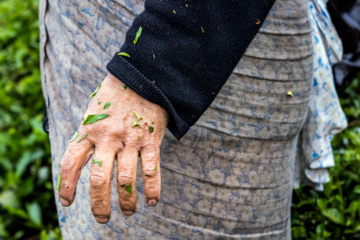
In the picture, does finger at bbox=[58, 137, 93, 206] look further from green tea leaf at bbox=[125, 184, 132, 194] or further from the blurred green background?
the blurred green background

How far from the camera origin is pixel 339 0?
1902 millimetres

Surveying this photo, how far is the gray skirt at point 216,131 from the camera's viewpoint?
1.12 m

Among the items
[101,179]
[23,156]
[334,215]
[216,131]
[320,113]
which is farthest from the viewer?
[23,156]

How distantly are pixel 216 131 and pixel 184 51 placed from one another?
33 cm

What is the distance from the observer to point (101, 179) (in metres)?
0.81

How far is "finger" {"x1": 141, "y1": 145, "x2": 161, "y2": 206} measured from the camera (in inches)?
33.3

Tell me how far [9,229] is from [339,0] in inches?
89.9

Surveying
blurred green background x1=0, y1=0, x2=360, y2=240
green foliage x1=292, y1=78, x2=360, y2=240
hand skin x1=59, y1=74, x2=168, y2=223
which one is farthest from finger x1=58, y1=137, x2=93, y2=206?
green foliage x1=292, y1=78, x2=360, y2=240

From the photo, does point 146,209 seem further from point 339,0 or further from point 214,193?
point 339,0

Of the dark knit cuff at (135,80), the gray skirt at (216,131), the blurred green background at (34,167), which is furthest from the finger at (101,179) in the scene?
the blurred green background at (34,167)

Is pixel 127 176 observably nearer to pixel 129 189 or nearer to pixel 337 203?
pixel 129 189

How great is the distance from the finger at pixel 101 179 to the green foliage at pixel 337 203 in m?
1.25

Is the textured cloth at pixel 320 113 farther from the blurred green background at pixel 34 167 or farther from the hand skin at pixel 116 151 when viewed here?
the hand skin at pixel 116 151

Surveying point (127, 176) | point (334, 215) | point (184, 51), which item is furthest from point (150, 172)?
point (334, 215)
